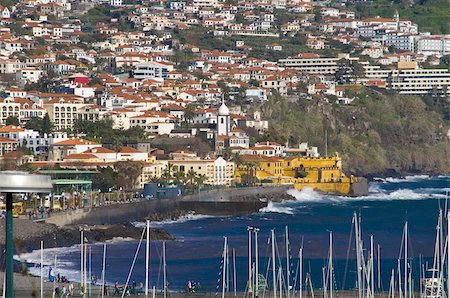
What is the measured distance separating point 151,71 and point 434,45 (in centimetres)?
3871

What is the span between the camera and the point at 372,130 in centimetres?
11369

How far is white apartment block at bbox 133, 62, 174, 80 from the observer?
120750 millimetres

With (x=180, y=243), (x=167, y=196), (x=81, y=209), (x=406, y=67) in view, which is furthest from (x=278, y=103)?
(x=180, y=243)

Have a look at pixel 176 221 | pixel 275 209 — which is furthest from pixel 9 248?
pixel 275 209

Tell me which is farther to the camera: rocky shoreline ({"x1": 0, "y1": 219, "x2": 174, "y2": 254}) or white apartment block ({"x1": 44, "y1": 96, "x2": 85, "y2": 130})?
white apartment block ({"x1": 44, "y1": 96, "x2": 85, "y2": 130})

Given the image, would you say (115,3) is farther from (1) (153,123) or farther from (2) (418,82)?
(1) (153,123)

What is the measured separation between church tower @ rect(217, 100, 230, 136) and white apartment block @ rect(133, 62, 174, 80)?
25.8 metres

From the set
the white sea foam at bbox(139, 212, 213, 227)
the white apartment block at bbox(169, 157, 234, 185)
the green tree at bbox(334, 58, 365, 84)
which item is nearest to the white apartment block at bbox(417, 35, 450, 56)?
the green tree at bbox(334, 58, 365, 84)

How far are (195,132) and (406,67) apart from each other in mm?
43648

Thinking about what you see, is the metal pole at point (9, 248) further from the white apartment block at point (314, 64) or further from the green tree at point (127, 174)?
the white apartment block at point (314, 64)

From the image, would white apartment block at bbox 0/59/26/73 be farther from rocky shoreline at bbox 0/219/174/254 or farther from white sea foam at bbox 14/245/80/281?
white sea foam at bbox 14/245/80/281

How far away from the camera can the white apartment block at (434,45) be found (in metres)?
151

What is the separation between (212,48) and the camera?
13862 cm

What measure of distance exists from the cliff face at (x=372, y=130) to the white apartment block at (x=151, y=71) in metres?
10.7
